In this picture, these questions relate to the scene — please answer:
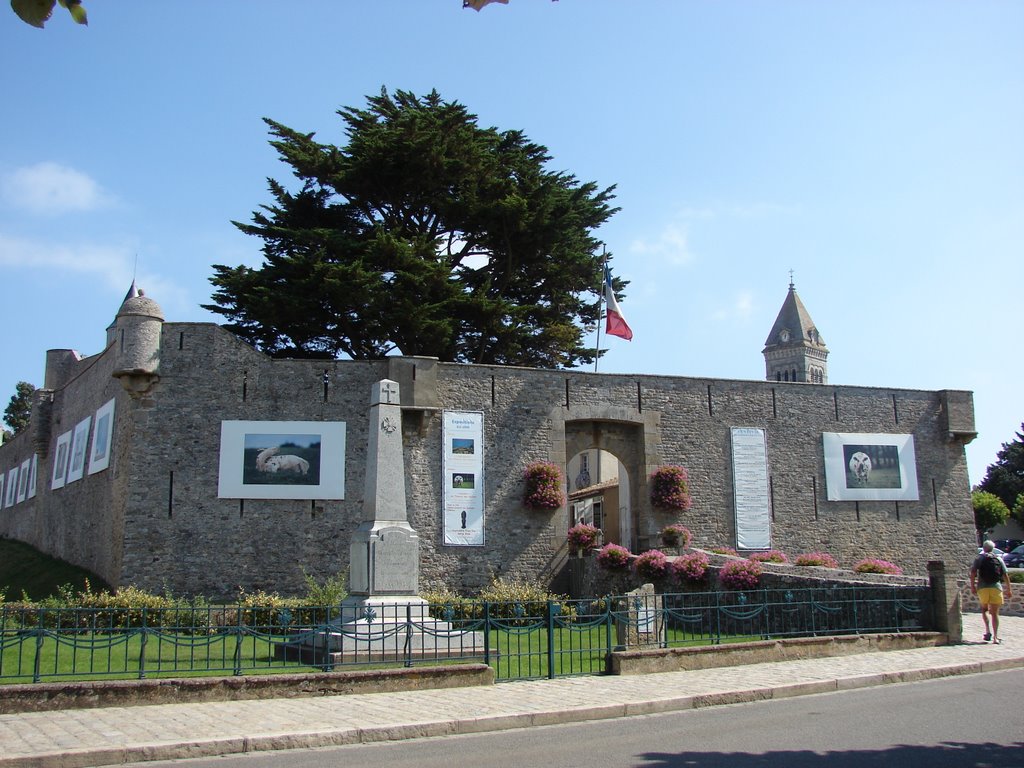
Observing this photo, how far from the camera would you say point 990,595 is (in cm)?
1426

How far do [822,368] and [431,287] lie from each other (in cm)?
6386

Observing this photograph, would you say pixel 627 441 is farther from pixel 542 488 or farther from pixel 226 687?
pixel 226 687

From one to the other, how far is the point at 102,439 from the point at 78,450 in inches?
127

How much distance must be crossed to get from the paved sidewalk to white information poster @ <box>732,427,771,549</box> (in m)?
12.2

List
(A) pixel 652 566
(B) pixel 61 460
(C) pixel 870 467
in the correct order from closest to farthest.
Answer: (A) pixel 652 566
(C) pixel 870 467
(B) pixel 61 460

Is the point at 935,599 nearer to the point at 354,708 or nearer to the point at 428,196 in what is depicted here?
the point at 354,708

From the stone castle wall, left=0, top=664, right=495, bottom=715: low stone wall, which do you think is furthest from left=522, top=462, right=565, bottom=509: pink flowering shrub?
left=0, top=664, right=495, bottom=715: low stone wall

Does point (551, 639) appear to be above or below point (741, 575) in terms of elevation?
below

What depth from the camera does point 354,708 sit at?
924 cm

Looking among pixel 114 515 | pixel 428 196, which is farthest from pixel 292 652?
pixel 428 196

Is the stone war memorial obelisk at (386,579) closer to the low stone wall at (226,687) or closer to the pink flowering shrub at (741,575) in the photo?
the low stone wall at (226,687)

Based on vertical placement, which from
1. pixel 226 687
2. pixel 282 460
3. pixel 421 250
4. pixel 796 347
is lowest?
pixel 226 687

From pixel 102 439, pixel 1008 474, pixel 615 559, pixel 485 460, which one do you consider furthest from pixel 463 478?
pixel 1008 474

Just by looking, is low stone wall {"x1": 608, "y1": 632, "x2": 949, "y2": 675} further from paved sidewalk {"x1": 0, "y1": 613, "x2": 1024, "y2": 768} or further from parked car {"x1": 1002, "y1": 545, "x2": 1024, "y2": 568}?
parked car {"x1": 1002, "y1": 545, "x2": 1024, "y2": 568}
